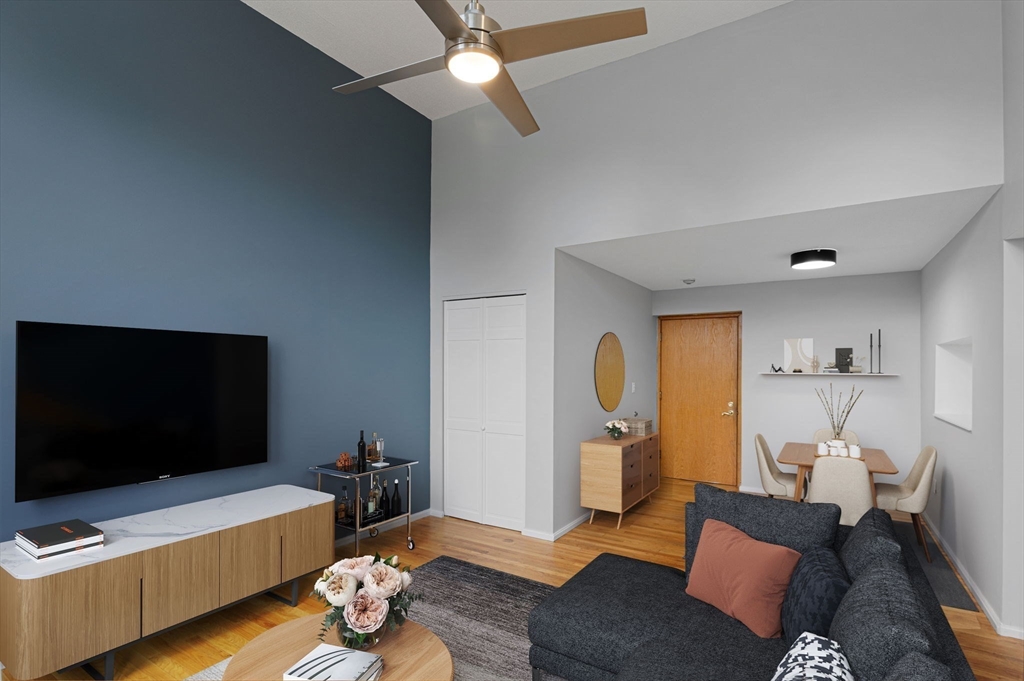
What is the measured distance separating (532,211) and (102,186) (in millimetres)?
2945

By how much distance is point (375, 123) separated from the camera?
15.4ft

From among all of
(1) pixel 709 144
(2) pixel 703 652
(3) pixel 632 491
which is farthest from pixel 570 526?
(1) pixel 709 144

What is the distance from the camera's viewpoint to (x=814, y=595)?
1.87 m

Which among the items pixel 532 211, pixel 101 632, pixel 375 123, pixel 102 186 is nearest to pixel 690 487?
pixel 532 211

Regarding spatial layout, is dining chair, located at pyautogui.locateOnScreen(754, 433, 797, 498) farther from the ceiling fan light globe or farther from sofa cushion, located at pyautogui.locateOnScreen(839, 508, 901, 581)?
the ceiling fan light globe

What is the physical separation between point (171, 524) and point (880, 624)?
313 centimetres

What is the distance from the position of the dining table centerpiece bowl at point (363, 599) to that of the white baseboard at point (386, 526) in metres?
2.39

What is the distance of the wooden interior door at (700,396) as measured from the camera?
20.8 ft

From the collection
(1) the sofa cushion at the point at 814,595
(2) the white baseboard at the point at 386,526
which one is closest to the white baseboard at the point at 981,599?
(1) the sofa cushion at the point at 814,595

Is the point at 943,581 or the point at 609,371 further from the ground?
the point at 609,371

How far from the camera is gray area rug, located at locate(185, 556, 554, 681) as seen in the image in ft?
8.56

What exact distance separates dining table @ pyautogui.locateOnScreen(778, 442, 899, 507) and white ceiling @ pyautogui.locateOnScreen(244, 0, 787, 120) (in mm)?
3318

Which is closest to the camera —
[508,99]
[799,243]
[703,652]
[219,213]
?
[703,652]

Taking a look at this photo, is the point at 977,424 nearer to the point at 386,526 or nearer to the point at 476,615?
the point at 476,615
